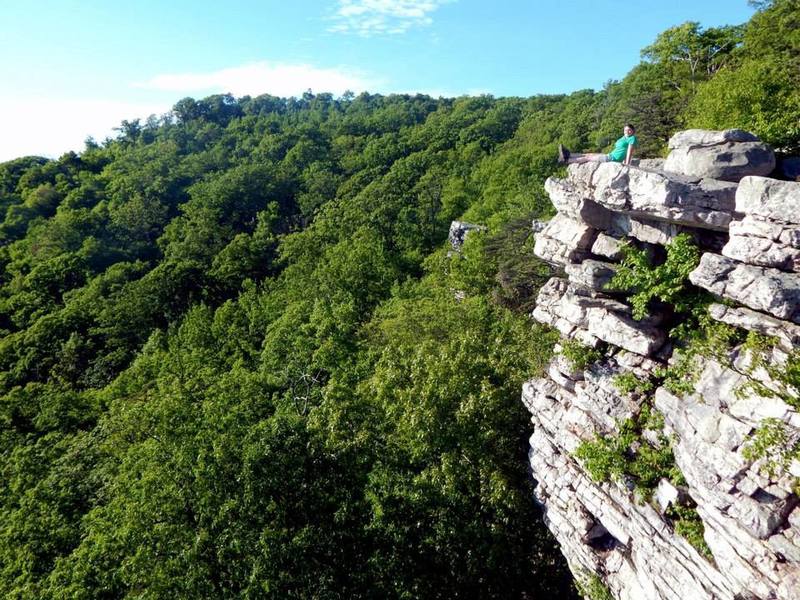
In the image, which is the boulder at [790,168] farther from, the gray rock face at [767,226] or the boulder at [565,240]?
the boulder at [565,240]

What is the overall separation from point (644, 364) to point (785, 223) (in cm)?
521

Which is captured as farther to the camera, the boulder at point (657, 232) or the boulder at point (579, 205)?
the boulder at point (579, 205)

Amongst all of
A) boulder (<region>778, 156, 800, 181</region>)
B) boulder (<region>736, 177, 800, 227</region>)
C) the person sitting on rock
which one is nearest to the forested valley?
boulder (<region>778, 156, 800, 181</region>)

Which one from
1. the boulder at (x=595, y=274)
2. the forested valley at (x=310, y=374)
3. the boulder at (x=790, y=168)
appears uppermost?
the boulder at (x=790, y=168)

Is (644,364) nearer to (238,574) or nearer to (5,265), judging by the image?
(238,574)

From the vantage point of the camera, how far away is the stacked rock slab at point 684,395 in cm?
1013

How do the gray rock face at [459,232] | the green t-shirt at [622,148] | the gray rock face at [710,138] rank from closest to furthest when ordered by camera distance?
1. the gray rock face at [710,138]
2. the green t-shirt at [622,148]
3. the gray rock face at [459,232]

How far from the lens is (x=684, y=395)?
486 inches

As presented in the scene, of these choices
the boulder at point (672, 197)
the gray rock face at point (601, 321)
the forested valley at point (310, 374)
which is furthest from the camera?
the forested valley at point (310, 374)

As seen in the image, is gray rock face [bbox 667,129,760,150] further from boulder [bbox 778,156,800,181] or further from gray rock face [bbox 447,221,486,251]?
gray rock face [bbox 447,221,486,251]

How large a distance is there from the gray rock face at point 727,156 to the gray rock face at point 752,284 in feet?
8.49

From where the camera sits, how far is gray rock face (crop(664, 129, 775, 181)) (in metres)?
12.2

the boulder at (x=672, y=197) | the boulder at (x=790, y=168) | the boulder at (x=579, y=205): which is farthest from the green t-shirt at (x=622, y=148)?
the boulder at (x=790, y=168)

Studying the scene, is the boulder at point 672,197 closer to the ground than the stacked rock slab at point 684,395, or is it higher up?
higher up
